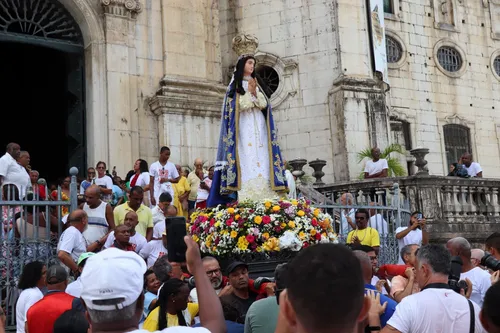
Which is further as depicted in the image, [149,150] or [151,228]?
[149,150]

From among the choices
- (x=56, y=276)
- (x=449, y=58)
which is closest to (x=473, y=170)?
(x=449, y=58)

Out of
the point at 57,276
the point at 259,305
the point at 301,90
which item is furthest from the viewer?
the point at 301,90

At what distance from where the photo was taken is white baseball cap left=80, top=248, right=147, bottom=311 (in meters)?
2.94

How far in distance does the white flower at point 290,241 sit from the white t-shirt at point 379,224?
13.5ft

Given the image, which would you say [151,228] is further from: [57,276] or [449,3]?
[449,3]

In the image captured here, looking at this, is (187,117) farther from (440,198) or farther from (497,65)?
(497,65)

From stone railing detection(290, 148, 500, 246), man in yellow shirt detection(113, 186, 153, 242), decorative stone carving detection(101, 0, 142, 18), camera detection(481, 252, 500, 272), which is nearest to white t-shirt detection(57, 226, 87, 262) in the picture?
man in yellow shirt detection(113, 186, 153, 242)

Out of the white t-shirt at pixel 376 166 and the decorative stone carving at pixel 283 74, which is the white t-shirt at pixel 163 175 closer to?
the white t-shirt at pixel 376 166

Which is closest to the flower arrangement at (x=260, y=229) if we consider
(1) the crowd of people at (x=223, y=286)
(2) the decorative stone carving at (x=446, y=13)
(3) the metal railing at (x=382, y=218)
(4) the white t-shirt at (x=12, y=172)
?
(1) the crowd of people at (x=223, y=286)

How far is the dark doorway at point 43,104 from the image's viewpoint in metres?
17.3

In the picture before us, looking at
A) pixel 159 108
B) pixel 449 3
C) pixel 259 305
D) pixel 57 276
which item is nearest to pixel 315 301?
pixel 259 305

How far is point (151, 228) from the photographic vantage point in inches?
408

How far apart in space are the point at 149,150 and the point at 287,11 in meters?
5.25

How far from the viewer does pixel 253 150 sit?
9391 mm
